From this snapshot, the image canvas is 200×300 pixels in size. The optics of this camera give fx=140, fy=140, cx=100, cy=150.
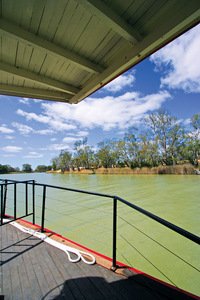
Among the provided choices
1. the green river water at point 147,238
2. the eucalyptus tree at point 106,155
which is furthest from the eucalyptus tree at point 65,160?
the green river water at point 147,238

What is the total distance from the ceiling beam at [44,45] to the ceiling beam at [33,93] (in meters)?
0.68

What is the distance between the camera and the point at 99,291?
42.0 inches

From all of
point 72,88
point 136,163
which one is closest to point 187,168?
point 136,163

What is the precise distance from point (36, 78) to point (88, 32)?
2.44 ft

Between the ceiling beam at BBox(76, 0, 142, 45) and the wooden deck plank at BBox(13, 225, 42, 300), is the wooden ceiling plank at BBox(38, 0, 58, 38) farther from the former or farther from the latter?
the wooden deck plank at BBox(13, 225, 42, 300)

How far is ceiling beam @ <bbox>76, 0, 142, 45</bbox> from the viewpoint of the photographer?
0.90 m

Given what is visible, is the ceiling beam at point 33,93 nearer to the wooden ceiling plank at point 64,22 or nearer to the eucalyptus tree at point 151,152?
the wooden ceiling plank at point 64,22

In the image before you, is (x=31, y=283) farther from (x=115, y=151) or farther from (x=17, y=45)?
(x=115, y=151)

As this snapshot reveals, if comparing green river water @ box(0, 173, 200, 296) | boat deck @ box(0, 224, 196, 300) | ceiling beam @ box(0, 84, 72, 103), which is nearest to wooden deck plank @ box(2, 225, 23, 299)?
boat deck @ box(0, 224, 196, 300)

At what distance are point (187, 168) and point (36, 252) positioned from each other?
1948 cm

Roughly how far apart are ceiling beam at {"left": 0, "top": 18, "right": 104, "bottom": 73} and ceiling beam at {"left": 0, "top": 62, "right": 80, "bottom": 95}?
42 cm

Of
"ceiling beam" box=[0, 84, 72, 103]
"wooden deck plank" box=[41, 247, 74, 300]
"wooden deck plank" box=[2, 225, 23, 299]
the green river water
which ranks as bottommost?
the green river water

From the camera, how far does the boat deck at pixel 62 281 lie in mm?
1037

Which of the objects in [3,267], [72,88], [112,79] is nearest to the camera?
[3,267]
